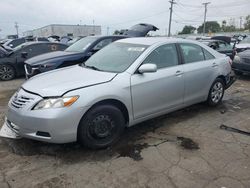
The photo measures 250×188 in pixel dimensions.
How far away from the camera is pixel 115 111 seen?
356 cm

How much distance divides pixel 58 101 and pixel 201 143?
7.30ft

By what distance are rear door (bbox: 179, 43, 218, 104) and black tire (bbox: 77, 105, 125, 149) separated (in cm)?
161

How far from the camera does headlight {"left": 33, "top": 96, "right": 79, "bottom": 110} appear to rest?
3126 mm

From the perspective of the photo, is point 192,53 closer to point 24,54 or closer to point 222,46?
point 24,54

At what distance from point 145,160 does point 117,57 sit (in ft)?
6.05

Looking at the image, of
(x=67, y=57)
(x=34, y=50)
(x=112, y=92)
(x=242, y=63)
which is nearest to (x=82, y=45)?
(x=67, y=57)

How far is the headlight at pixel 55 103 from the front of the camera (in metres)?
3.13

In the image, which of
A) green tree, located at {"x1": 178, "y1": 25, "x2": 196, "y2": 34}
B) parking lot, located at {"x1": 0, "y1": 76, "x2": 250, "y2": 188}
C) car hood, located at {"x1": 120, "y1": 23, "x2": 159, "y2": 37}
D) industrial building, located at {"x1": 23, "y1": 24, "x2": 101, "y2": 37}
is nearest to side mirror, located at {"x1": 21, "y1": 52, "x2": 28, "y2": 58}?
car hood, located at {"x1": 120, "y1": 23, "x2": 159, "y2": 37}

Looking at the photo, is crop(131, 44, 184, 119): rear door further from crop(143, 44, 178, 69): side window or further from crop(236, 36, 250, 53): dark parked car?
crop(236, 36, 250, 53): dark parked car

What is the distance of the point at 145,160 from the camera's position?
3299 mm

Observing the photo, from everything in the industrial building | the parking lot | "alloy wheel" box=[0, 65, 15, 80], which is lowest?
the parking lot

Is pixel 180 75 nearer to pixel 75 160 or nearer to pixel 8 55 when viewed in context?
pixel 75 160

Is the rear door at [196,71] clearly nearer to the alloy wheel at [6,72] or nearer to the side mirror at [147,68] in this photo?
the side mirror at [147,68]

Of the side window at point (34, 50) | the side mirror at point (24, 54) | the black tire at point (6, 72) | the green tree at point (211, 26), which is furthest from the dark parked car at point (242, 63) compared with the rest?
the green tree at point (211, 26)
